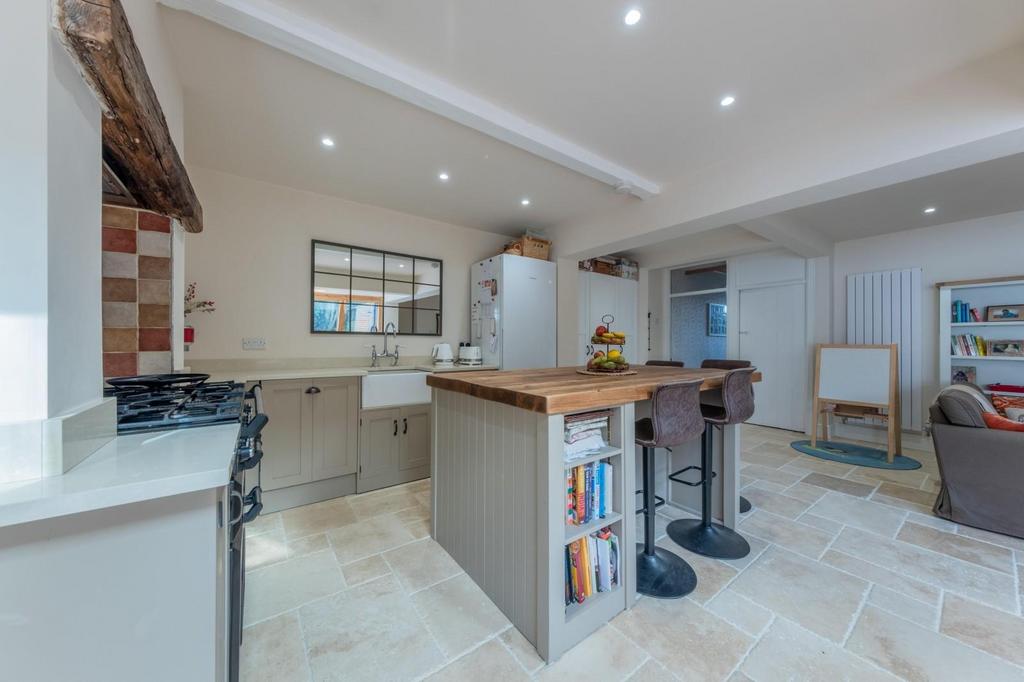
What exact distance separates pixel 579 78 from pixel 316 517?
10.5 ft

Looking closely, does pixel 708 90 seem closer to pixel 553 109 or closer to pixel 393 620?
pixel 553 109

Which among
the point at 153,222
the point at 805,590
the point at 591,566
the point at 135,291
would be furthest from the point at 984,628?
the point at 153,222

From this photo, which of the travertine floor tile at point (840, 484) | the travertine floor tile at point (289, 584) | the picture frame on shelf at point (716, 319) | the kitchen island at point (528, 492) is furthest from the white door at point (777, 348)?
the travertine floor tile at point (289, 584)

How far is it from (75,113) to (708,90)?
8.60 feet

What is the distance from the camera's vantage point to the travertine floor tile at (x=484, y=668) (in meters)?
1.35

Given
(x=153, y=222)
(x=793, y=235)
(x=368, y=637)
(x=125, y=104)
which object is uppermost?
(x=793, y=235)

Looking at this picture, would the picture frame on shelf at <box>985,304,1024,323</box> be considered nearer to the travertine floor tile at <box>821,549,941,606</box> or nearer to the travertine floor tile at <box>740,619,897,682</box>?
the travertine floor tile at <box>821,549,941,606</box>

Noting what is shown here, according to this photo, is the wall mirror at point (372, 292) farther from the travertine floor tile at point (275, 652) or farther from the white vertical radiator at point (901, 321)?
the white vertical radiator at point (901, 321)

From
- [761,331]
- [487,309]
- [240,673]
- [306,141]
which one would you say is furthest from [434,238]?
[761,331]

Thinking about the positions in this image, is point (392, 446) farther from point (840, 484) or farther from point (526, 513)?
point (840, 484)

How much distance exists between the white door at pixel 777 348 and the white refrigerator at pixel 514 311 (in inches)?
112

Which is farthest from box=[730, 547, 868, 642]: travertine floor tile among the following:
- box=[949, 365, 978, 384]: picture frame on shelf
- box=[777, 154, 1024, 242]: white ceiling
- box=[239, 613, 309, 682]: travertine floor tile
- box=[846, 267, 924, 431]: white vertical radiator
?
box=[846, 267, 924, 431]: white vertical radiator

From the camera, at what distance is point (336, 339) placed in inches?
140

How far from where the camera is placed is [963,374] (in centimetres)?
381
